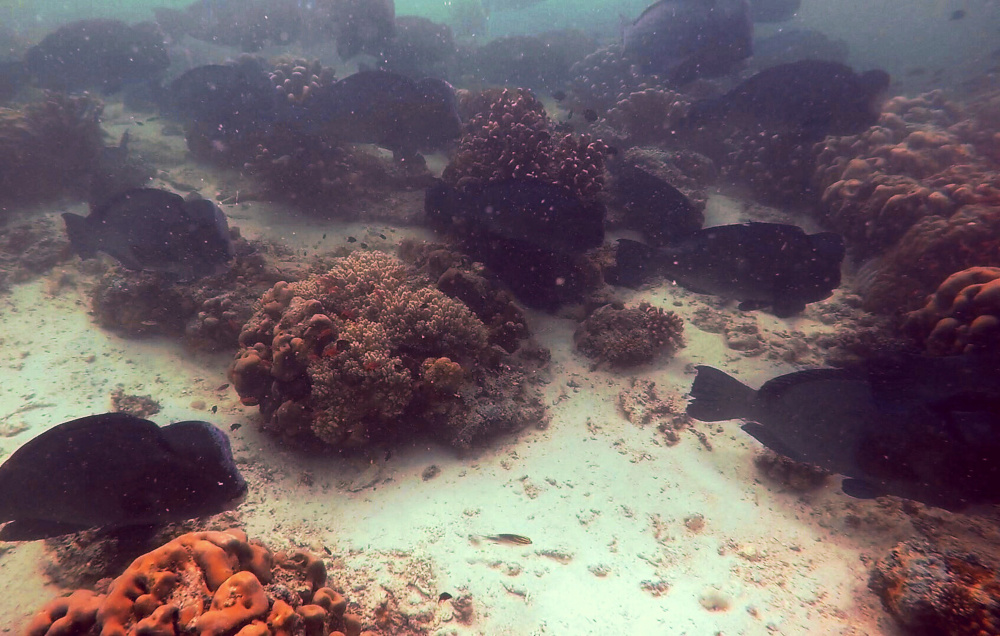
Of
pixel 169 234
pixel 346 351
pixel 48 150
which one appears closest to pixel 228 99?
pixel 48 150

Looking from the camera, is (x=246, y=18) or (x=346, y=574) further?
(x=246, y=18)

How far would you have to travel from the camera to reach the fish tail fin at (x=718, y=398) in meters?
4.59

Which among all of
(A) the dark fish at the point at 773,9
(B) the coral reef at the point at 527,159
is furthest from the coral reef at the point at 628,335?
(A) the dark fish at the point at 773,9

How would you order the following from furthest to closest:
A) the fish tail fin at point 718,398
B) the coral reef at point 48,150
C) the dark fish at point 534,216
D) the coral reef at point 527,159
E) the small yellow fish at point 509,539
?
the coral reef at point 48,150 < the coral reef at point 527,159 < the dark fish at point 534,216 < the fish tail fin at point 718,398 < the small yellow fish at point 509,539

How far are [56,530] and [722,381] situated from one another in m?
5.89

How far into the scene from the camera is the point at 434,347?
4.71 meters

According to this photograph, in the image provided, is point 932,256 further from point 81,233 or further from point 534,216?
point 81,233

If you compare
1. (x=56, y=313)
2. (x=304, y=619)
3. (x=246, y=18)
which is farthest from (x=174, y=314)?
(x=246, y=18)

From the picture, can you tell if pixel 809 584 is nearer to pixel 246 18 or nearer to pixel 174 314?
pixel 174 314

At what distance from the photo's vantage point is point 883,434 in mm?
3887

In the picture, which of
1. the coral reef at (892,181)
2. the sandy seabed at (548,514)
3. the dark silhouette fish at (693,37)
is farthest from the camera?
the dark silhouette fish at (693,37)

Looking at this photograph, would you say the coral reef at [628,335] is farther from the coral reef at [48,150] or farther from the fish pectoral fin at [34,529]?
the coral reef at [48,150]

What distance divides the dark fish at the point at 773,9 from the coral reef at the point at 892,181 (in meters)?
10.9

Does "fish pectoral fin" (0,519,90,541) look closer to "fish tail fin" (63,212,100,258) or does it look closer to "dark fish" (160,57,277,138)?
"fish tail fin" (63,212,100,258)
